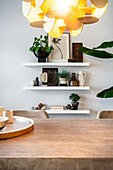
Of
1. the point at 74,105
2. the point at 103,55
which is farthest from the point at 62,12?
the point at 74,105

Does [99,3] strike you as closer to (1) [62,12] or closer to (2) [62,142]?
(1) [62,12]

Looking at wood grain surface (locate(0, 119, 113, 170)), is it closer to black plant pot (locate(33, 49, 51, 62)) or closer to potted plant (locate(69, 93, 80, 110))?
potted plant (locate(69, 93, 80, 110))

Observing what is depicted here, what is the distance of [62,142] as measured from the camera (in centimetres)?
119

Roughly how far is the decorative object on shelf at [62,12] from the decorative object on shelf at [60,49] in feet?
4.60

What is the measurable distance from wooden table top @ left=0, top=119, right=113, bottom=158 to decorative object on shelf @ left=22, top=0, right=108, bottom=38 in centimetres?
78

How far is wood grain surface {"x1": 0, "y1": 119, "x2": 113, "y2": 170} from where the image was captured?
947mm

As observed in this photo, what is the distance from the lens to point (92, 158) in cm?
95

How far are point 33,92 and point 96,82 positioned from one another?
1.02 metres

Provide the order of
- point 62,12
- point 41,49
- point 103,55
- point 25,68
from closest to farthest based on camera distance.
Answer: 1. point 103,55
2. point 62,12
3. point 41,49
4. point 25,68

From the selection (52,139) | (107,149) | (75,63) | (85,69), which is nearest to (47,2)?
(52,139)

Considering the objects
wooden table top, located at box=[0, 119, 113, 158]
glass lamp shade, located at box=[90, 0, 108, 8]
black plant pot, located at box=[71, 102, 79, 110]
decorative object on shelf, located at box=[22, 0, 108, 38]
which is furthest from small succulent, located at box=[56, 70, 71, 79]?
glass lamp shade, located at box=[90, 0, 108, 8]

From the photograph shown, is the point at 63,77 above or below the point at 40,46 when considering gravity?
below

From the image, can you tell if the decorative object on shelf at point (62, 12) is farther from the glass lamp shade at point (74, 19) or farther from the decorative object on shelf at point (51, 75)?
the decorative object on shelf at point (51, 75)

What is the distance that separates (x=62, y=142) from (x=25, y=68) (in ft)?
7.37
